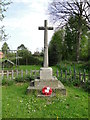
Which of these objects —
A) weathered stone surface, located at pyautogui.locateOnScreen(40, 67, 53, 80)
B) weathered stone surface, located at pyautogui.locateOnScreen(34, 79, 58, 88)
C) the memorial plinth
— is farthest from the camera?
weathered stone surface, located at pyautogui.locateOnScreen(40, 67, 53, 80)

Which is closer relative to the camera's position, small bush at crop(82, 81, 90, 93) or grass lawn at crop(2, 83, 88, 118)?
grass lawn at crop(2, 83, 88, 118)

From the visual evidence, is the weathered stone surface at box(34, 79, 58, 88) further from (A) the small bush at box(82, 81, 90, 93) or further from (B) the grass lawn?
(A) the small bush at box(82, 81, 90, 93)

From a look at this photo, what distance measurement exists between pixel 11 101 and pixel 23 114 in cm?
125

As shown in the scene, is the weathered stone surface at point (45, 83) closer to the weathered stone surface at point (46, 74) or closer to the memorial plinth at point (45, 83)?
the memorial plinth at point (45, 83)

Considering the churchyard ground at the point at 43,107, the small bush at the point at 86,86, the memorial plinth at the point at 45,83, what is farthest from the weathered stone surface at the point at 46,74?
the small bush at the point at 86,86

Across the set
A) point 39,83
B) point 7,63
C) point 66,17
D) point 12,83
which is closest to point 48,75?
point 39,83

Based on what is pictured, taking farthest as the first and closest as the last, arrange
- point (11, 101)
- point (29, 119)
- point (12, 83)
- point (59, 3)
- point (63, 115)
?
1. point (59, 3)
2. point (12, 83)
3. point (11, 101)
4. point (63, 115)
5. point (29, 119)

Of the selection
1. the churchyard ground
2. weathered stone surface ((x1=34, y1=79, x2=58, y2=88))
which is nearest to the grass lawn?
the churchyard ground

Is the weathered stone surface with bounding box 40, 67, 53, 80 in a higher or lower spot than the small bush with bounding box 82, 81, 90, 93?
higher

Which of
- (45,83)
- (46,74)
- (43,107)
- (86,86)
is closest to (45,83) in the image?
(45,83)

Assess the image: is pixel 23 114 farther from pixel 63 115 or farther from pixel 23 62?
pixel 23 62

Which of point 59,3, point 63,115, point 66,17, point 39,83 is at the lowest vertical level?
point 63,115

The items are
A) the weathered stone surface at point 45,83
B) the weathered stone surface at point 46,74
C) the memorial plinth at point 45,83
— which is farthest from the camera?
the weathered stone surface at point 46,74

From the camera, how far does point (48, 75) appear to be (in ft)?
23.3
